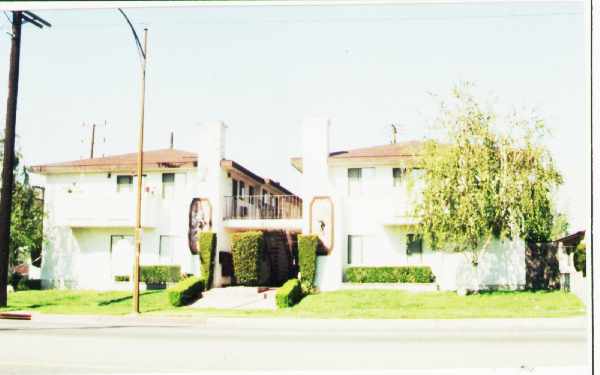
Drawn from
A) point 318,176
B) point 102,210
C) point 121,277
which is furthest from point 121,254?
point 318,176

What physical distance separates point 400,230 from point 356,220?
1762mm

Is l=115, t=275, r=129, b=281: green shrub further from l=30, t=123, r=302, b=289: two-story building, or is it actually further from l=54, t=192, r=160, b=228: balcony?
l=54, t=192, r=160, b=228: balcony

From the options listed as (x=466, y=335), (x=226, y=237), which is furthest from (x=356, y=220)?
(x=466, y=335)

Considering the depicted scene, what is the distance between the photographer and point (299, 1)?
16.9 ft

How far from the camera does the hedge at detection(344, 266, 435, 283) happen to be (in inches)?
936

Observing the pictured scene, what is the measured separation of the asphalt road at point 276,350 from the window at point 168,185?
12.7 m

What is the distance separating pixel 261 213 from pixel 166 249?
531 cm

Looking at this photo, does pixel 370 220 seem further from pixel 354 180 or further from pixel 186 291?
pixel 186 291

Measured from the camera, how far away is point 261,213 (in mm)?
30219

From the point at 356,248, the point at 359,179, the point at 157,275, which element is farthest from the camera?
the point at 157,275

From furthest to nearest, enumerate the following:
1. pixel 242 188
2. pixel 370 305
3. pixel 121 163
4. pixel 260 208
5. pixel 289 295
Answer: pixel 260 208 → pixel 242 188 → pixel 121 163 → pixel 289 295 → pixel 370 305

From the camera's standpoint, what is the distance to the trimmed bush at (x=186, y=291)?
21141mm

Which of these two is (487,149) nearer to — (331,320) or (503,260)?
(503,260)

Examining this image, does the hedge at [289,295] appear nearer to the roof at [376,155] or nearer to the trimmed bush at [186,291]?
the trimmed bush at [186,291]
